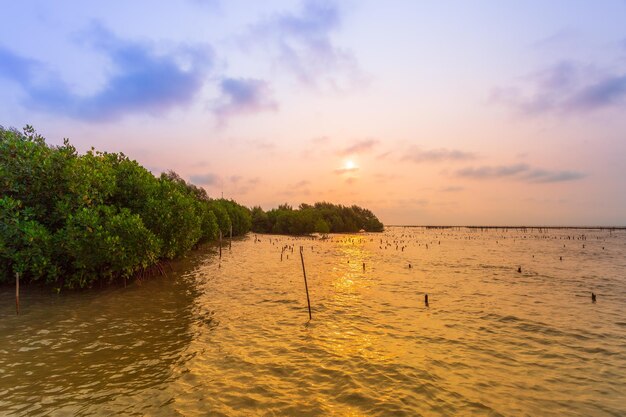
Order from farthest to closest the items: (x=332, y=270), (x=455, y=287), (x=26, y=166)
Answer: (x=332, y=270) < (x=455, y=287) < (x=26, y=166)

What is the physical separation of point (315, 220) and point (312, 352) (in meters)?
101

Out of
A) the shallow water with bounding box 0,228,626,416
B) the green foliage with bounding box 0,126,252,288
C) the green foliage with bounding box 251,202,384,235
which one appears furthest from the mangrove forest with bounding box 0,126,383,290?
the green foliage with bounding box 251,202,384,235

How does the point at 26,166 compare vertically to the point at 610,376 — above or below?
above

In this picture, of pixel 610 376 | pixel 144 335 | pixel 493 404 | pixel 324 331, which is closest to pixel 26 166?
pixel 144 335

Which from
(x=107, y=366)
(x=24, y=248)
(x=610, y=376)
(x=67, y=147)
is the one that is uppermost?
(x=67, y=147)

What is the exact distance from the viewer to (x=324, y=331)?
15914 mm

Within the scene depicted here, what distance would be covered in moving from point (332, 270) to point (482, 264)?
1882 centimetres

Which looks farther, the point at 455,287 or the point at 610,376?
the point at 455,287

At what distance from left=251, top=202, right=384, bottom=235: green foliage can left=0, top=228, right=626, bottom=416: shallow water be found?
284ft

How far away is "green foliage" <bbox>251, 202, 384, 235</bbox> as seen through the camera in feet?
368

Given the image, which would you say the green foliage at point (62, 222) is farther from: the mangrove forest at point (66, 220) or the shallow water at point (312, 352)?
the shallow water at point (312, 352)

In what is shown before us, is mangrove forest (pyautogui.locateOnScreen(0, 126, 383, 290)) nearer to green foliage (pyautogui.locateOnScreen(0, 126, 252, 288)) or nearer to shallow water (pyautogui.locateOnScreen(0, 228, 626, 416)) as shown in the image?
green foliage (pyautogui.locateOnScreen(0, 126, 252, 288))

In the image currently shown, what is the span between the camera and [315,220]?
11400 centimetres

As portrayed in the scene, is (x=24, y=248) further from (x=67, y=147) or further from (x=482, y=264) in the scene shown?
(x=482, y=264)
